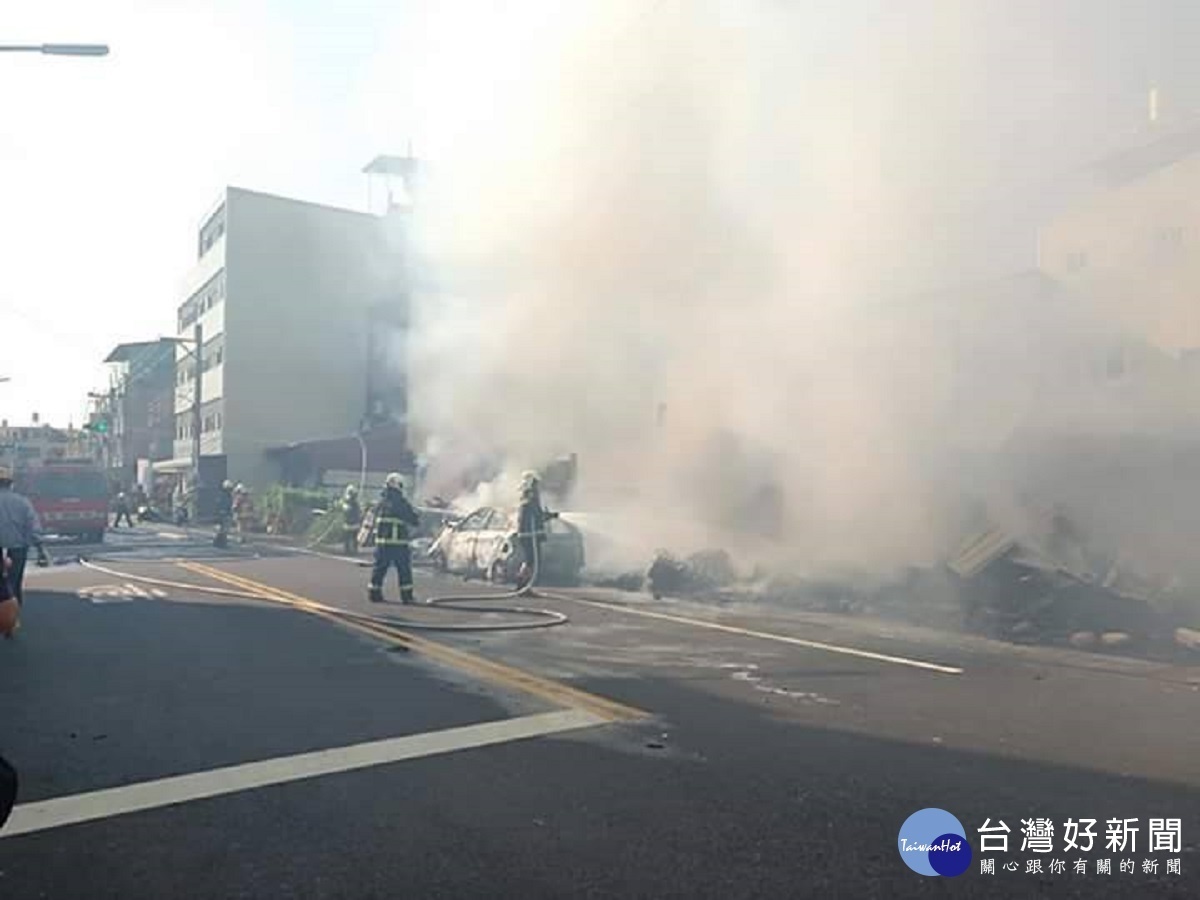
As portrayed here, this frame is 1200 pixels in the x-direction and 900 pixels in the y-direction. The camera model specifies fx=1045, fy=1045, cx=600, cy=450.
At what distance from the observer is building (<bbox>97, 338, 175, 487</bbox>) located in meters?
57.6

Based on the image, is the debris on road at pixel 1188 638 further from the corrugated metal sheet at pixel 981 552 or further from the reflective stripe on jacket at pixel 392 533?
the reflective stripe on jacket at pixel 392 533

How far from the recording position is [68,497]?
74.7 feet

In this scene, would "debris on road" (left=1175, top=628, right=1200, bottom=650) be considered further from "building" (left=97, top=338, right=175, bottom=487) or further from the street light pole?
"building" (left=97, top=338, right=175, bottom=487)

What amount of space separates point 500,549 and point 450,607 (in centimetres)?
332

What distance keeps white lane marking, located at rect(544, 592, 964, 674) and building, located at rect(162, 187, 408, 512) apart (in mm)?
30970

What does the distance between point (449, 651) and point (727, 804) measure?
162 inches

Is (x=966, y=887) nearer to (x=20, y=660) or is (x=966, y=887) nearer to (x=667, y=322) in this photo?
(x=20, y=660)

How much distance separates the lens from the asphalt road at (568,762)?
134 inches

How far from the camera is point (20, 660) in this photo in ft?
24.6

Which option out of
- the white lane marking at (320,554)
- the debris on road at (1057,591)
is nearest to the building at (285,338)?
the white lane marking at (320,554)

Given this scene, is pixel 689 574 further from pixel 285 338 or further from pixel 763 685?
pixel 285 338

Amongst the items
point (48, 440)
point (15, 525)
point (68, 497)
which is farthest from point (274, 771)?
point (48, 440)

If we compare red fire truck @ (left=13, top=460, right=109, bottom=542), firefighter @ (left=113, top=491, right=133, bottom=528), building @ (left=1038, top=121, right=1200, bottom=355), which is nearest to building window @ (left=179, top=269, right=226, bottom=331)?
firefighter @ (left=113, top=491, right=133, bottom=528)

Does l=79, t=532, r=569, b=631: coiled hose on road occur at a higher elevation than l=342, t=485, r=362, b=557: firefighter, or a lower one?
lower
